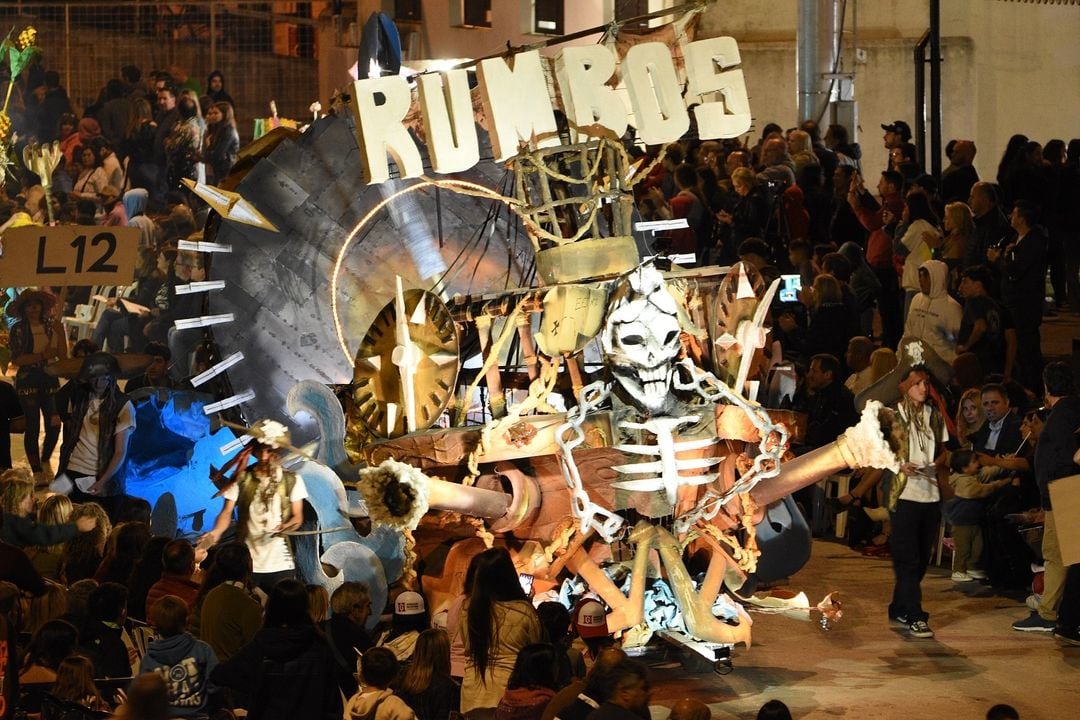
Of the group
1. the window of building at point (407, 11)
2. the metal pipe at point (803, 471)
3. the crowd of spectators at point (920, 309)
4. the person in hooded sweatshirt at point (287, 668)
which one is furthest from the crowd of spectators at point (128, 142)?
the person in hooded sweatshirt at point (287, 668)

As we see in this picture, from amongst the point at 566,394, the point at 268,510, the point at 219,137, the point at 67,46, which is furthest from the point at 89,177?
the point at 566,394

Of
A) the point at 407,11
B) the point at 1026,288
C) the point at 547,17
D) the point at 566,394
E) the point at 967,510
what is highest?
the point at 407,11

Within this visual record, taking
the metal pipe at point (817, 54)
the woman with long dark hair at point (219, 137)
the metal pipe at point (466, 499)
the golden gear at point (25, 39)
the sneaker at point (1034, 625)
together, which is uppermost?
the golden gear at point (25, 39)

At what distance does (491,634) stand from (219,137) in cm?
1599

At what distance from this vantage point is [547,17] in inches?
1246

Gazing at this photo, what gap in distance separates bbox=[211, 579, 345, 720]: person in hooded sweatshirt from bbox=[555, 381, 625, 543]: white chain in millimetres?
3136

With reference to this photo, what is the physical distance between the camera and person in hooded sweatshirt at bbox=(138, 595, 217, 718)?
432 inches

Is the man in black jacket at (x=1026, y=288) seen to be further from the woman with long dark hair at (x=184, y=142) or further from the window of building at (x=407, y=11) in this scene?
the window of building at (x=407, y=11)

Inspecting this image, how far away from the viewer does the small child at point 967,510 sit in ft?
54.5

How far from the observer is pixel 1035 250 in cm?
1906

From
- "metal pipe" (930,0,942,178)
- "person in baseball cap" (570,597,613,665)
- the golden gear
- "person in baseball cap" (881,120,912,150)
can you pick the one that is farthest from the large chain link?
the golden gear

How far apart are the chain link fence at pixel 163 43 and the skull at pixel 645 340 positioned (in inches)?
662

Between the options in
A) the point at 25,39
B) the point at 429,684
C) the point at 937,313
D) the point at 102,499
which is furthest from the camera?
the point at 25,39

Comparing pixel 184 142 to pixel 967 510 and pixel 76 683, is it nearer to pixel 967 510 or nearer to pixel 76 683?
pixel 967 510
